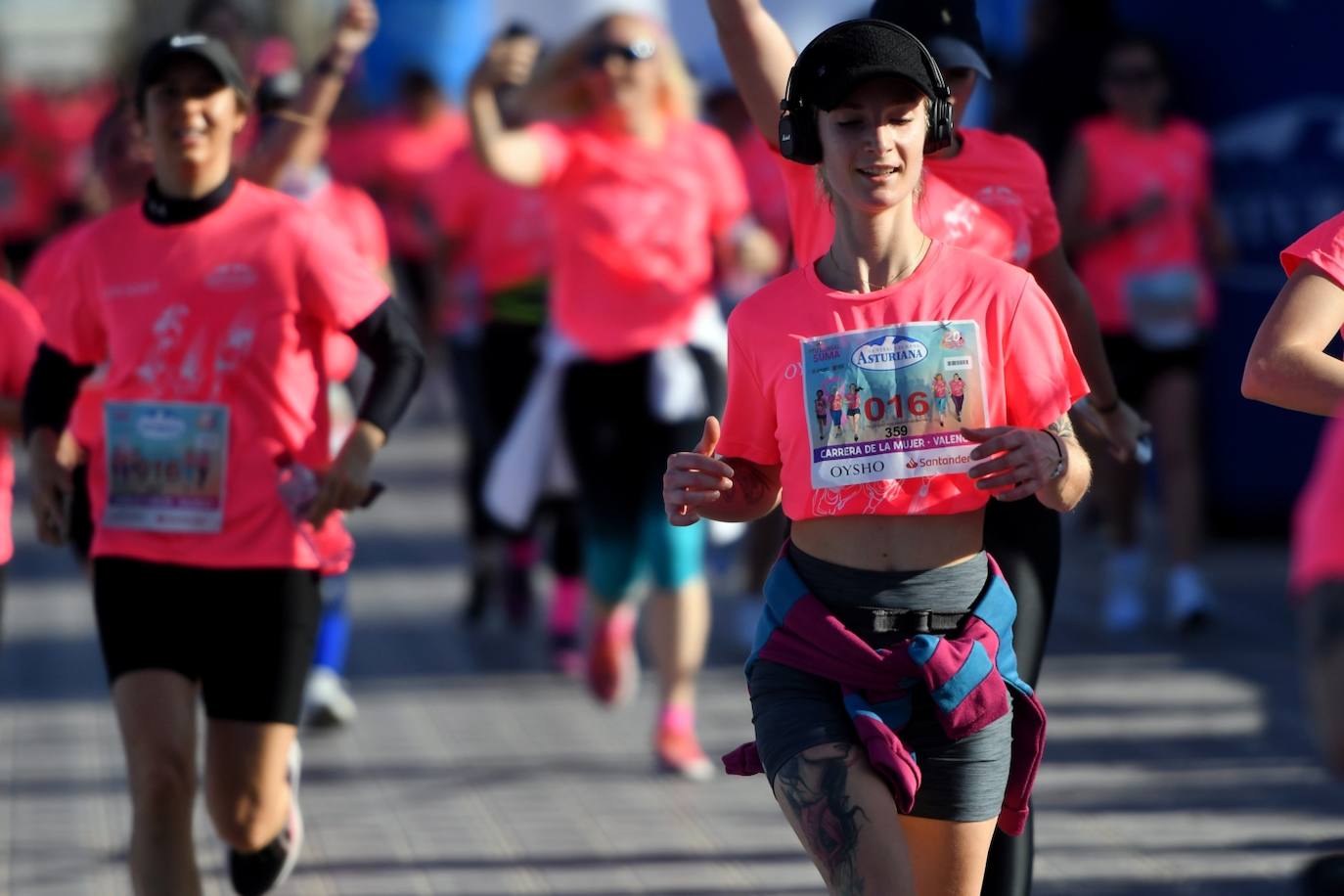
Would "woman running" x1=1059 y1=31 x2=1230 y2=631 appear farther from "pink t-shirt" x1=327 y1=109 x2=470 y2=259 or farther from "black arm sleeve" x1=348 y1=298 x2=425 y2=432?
"pink t-shirt" x1=327 y1=109 x2=470 y2=259

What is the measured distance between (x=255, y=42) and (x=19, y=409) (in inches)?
106

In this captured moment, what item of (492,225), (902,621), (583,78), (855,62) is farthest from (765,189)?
(902,621)

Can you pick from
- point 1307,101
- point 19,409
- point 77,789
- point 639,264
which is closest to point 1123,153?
point 1307,101

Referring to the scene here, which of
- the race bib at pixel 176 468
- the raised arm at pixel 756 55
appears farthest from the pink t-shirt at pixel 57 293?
the raised arm at pixel 756 55

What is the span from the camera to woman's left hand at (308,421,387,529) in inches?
195

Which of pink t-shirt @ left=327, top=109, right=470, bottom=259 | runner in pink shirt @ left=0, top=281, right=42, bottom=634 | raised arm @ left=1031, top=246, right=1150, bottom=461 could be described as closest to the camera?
raised arm @ left=1031, top=246, right=1150, bottom=461

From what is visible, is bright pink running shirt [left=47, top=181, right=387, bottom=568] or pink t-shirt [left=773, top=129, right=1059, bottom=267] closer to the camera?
pink t-shirt [left=773, top=129, right=1059, bottom=267]

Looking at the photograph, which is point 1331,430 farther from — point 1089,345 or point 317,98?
point 317,98

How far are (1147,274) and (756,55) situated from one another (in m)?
4.93

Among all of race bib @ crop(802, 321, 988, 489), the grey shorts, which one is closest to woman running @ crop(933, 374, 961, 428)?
race bib @ crop(802, 321, 988, 489)

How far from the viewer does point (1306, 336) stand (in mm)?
3576

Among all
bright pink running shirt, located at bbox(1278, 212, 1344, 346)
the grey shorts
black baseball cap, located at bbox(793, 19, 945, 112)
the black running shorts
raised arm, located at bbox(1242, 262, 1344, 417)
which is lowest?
the black running shorts

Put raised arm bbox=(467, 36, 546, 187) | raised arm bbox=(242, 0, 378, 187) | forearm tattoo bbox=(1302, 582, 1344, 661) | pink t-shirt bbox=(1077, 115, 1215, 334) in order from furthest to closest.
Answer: pink t-shirt bbox=(1077, 115, 1215, 334) < raised arm bbox=(467, 36, 546, 187) < raised arm bbox=(242, 0, 378, 187) < forearm tattoo bbox=(1302, 582, 1344, 661)

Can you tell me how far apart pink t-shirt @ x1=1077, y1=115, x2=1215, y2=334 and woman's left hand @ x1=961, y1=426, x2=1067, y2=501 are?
5740 millimetres
